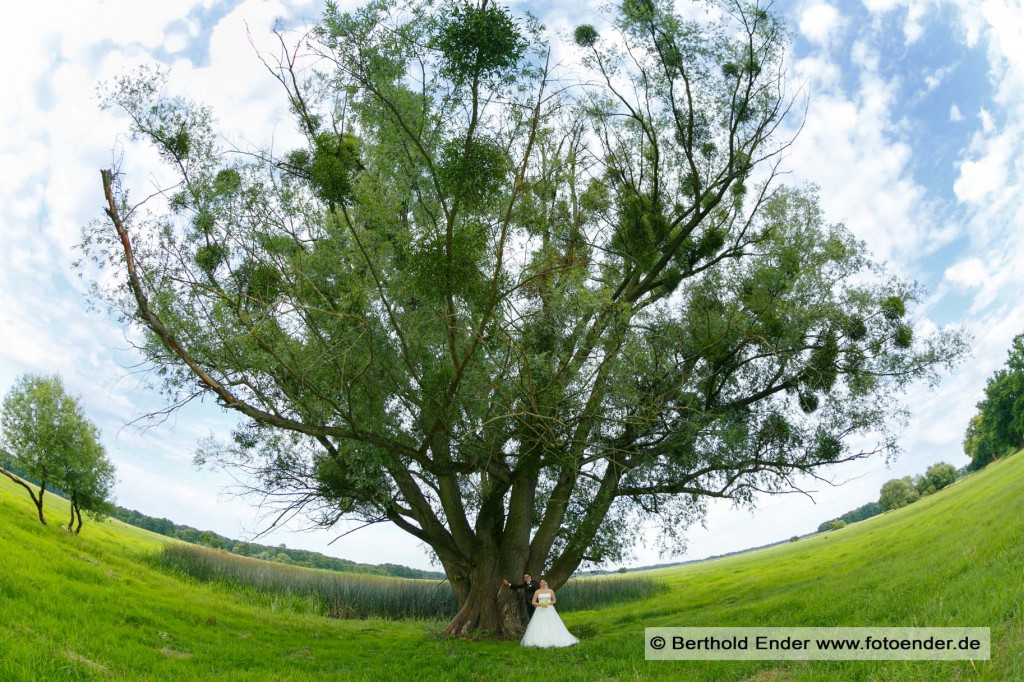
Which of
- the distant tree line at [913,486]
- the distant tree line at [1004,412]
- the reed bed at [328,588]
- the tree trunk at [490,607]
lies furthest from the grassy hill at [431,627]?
the distant tree line at [913,486]

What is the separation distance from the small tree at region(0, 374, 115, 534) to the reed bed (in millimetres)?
3848

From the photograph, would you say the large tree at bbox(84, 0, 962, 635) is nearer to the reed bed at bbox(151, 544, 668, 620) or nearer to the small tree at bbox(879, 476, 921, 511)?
the reed bed at bbox(151, 544, 668, 620)

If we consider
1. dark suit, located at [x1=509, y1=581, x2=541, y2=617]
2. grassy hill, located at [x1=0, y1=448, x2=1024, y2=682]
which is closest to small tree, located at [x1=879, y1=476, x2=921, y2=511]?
grassy hill, located at [x1=0, y1=448, x2=1024, y2=682]

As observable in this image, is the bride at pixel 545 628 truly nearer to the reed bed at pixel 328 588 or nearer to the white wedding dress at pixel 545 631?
the white wedding dress at pixel 545 631

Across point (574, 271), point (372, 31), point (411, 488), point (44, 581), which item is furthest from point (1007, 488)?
point (44, 581)

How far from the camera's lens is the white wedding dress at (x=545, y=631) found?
12992mm

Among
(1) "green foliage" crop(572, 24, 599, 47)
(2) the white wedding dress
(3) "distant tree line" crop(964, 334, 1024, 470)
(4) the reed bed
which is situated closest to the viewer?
(2) the white wedding dress

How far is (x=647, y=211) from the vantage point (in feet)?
52.5

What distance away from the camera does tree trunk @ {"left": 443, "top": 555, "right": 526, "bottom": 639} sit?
1472 centimetres

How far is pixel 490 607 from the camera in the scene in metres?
14.9

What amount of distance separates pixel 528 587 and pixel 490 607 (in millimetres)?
1084

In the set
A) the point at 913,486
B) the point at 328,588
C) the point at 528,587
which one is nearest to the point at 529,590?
the point at 528,587

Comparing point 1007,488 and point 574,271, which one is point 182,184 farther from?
point 1007,488

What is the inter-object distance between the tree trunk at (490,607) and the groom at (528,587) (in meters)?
0.15
